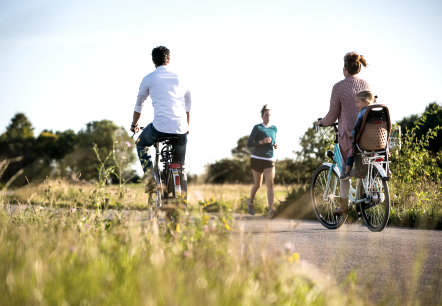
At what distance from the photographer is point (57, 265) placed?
2383 mm

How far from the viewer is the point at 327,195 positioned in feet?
20.2

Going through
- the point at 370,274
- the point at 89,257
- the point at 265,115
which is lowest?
the point at 370,274

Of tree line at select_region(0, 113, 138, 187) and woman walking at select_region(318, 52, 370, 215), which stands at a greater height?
tree line at select_region(0, 113, 138, 187)

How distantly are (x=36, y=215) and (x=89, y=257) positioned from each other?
2.11m

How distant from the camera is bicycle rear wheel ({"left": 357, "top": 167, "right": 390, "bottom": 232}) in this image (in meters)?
4.87

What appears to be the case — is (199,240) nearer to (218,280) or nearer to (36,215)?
(218,280)

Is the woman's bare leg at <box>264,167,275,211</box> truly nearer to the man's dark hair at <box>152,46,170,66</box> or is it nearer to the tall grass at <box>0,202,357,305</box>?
the man's dark hair at <box>152,46,170,66</box>

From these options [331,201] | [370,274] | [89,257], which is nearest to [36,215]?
[89,257]

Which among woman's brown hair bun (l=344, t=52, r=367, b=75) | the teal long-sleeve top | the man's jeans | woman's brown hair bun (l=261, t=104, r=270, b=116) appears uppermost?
woman's brown hair bun (l=344, t=52, r=367, b=75)

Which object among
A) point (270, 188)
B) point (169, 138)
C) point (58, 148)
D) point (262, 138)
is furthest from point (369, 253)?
point (58, 148)

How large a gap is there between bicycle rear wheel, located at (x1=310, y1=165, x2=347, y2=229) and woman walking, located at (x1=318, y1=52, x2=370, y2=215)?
Result: 0.31m

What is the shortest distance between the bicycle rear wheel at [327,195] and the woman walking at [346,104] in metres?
0.31

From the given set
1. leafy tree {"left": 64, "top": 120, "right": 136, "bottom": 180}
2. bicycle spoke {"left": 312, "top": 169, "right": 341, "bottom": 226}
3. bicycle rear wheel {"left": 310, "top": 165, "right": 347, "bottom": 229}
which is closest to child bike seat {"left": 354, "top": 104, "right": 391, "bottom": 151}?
bicycle rear wheel {"left": 310, "top": 165, "right": 347, "bottom": 229}

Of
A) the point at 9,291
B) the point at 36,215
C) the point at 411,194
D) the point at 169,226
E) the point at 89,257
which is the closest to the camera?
the point at 9,291
